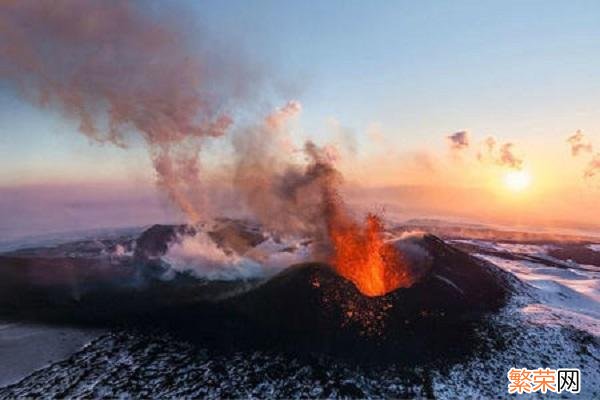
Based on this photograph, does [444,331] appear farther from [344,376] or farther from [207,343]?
[207,343]

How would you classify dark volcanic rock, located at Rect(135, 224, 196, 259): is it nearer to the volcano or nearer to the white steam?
the white steam

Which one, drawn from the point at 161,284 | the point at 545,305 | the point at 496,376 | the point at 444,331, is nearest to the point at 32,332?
the point at 161,284

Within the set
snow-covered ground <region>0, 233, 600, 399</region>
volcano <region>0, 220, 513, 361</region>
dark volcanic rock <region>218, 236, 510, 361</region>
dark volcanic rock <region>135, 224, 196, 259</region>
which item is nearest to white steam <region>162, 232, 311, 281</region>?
volcano <region>0, 220, 513, 361</region>

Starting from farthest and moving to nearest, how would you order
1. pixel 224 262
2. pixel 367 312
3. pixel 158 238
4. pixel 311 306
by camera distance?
1. pixel 158 238
2. pixel 224 262
3. pixel 311 306
4. pixel 367 312

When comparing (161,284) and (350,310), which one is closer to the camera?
(350,310)

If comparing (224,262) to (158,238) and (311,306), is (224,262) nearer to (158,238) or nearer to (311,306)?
(311,306)

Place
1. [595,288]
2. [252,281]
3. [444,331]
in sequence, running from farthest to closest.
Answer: [595,288] < [252,281] < [444,331]

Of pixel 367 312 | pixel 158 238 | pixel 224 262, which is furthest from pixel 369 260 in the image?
pixel 158 238

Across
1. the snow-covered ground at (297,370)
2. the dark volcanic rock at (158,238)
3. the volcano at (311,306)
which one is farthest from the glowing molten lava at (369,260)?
the dark volcanic rock at (158,238)

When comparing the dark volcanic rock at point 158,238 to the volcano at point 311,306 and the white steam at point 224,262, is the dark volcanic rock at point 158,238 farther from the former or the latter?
the volcano at point 311,306
